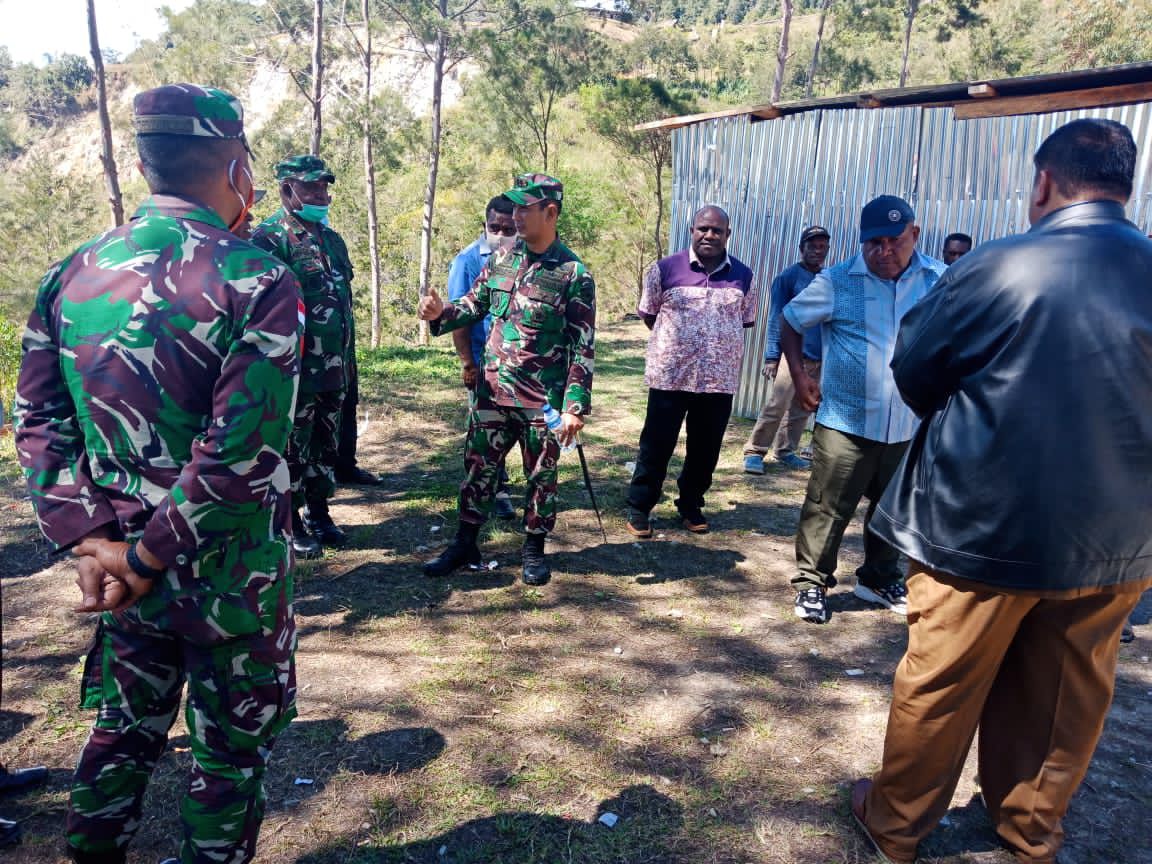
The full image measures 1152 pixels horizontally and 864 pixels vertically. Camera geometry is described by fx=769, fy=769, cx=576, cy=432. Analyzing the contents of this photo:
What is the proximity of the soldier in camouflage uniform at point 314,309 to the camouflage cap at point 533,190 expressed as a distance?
1.13m

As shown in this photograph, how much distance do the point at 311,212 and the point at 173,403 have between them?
9.86 ft

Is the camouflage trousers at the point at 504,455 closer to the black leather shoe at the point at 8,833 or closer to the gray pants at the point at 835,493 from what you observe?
the gray pants at the point at 835,493

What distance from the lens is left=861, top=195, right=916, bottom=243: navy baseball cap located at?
11.5 ft

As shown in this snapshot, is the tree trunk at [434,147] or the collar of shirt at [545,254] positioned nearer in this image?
the collar of shirt at [545,254]

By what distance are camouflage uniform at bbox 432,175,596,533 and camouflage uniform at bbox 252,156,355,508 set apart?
670 millimetres

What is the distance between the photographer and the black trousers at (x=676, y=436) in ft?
16.4

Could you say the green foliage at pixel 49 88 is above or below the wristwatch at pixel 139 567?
above

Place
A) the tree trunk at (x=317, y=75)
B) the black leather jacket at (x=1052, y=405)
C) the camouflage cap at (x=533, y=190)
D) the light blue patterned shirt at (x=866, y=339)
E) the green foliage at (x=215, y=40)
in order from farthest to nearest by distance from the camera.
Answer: the green foliage at (x=215, y=40) < the tree trunk at (x=317, y=75) < the camouflage cap at (x=533, y=190) < the light blue patterned shirt at (x=866, y=339) < the black leather jacket at (x=1052, y=405)

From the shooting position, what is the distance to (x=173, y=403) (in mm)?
1648

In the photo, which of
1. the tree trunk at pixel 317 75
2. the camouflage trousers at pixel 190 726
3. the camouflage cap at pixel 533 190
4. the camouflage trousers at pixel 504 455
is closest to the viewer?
the camouflage trousers at pixel 190 726

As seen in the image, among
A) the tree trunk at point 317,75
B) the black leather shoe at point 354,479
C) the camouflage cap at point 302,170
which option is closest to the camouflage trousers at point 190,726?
the camouflage cap at point 302,170

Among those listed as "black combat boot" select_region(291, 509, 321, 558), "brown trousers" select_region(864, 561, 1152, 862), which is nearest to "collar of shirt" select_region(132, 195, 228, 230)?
"brown trousers" select_region(864, 561, 1152, 862)

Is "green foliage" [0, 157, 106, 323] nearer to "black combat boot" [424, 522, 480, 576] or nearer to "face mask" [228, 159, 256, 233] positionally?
"black combat boot" [424, 522, 480, 576]

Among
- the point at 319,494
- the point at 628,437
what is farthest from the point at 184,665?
the point at 628,437
